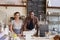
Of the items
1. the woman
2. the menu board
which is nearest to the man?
the woman

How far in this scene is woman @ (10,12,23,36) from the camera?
3.74 feet

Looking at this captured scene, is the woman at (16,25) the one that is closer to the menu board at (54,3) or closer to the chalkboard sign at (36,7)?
the chalkboard sign at (36,7)

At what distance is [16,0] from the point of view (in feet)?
3.76

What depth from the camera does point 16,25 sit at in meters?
1.15

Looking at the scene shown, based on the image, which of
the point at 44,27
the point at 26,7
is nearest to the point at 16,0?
the point at 26,7

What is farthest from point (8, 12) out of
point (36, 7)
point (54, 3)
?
point (54, 3)

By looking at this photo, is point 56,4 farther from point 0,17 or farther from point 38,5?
point 0,17

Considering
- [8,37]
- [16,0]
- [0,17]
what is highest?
[16,0]

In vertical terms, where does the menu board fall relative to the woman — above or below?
above

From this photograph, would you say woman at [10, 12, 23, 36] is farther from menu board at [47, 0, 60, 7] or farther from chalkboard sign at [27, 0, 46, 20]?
menu board at [47, 0, 60, 7]

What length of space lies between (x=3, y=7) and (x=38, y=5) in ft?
0.91

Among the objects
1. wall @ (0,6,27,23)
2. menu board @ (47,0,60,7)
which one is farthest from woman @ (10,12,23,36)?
menu board @ (47,0,60,7)

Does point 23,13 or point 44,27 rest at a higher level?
point 23,13

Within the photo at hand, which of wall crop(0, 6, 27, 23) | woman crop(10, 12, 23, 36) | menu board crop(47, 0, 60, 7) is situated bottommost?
woman crop(10, 12, 23, 36)
